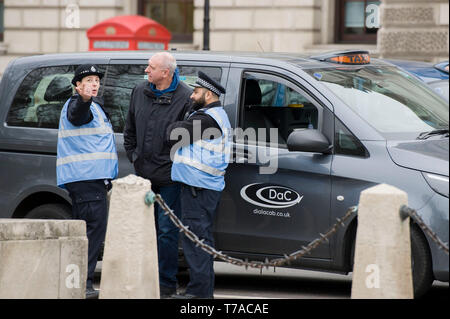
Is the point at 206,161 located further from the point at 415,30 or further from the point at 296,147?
the point at 415,30

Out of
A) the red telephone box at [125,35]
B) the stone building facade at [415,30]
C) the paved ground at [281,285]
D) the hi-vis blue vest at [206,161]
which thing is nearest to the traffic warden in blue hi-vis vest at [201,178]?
the hi-vis blue vest at [206,161]

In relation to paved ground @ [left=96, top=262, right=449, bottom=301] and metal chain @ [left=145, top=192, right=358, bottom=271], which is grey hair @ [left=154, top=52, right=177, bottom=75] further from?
paved ground @ [left=96, top=262, right=449, bottom=301]

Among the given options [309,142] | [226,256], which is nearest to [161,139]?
[309,142]

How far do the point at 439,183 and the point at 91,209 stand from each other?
2517 mm

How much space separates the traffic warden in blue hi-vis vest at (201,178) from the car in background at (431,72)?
9.84 feet

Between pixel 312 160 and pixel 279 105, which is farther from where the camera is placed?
pixel 279 105

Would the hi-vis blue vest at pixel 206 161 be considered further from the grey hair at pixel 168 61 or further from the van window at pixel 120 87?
the van window at pixel 120 87

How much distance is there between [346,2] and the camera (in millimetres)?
21438

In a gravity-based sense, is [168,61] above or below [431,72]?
above

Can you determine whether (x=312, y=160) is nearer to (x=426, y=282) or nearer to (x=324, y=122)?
(x=324, y=122)

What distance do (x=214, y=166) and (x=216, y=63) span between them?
1164 millimetres

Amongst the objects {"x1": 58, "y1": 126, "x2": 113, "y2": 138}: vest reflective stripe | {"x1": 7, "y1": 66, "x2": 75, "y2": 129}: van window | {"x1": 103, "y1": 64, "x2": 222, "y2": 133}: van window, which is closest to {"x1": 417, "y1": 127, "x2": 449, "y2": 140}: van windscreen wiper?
{"x1": 103, "y1": 64, "x2": 222, "y2": 133}: van window

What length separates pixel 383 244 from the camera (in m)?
6.05
